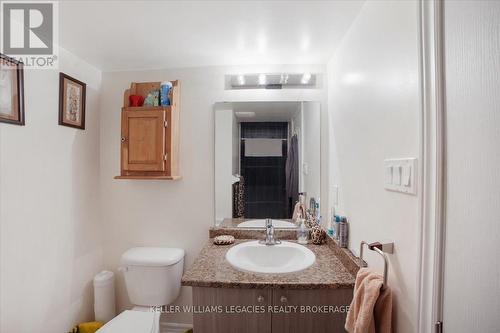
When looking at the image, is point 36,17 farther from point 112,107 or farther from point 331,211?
point 331,211

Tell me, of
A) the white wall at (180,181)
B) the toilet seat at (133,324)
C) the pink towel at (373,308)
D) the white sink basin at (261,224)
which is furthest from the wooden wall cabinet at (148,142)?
the pink towel at (373,308)

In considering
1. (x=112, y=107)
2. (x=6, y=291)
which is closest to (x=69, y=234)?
(x=6, y=291)

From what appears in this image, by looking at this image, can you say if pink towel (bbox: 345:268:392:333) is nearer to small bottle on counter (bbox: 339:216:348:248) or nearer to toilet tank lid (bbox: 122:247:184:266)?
small bottle on counter (bbox: 339:216:348:248)

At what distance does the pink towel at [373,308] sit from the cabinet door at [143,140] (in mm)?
1366

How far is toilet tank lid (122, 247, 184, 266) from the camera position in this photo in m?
1.66

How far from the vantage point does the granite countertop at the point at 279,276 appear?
3.67 feet

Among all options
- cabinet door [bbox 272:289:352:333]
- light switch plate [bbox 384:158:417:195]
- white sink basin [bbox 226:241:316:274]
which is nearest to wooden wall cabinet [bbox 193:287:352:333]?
cabinet door [bbox 272:289:352:333]

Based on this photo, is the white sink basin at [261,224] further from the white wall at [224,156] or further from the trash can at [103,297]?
the trash can at [103,297]

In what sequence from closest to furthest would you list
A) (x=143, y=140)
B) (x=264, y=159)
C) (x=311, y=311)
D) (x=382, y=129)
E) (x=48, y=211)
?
(x=382, y=129)
(x=311, y=311)
(x=48, y=211)
(x=143, y=140)
(x=264, y=159)

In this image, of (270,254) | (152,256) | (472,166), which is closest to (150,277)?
(152,256)

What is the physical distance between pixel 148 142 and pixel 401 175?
151 centimetres

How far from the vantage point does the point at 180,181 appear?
1.87 meters

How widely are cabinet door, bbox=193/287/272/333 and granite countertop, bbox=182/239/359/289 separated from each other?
0.05 m

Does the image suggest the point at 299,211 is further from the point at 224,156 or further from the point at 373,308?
the point at 373,308
